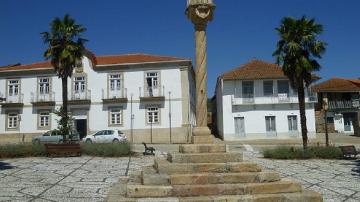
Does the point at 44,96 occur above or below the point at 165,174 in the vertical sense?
above

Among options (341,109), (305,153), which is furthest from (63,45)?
(341,109)

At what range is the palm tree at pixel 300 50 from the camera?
20906 mm

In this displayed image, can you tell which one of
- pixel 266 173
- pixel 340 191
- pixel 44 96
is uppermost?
pixel 44 96

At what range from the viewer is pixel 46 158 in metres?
19.0

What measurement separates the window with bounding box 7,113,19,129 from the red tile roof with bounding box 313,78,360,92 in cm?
3107

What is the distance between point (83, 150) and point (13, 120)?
57.5ft

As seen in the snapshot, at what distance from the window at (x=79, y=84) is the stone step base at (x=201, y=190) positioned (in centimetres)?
2803

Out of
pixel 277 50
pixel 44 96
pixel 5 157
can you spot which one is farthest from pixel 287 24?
pixel 44 96

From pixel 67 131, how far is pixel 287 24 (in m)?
14.4

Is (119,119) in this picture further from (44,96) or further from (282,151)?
(282,151)

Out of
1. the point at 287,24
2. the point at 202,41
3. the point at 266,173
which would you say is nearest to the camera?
the point at 266,173

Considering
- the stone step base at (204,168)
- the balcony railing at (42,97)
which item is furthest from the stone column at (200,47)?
the balcony railing at (42,97)

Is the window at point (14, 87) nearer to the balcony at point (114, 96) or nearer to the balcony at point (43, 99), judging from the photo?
the balcony at point (43, 99)

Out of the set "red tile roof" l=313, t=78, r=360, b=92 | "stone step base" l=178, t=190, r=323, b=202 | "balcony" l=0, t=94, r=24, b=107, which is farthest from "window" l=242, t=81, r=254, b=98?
"stone step base" l=178, t=190, r=323, b=202
